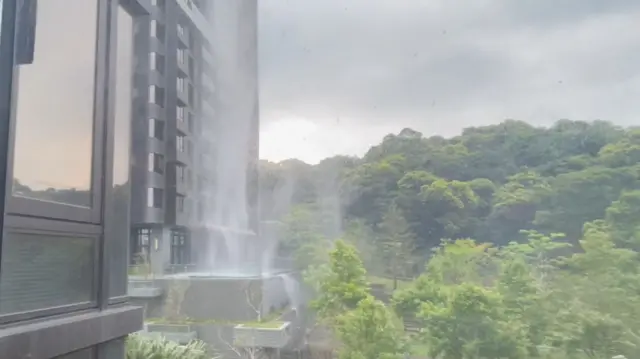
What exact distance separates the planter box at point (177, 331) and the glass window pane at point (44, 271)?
1979 mm

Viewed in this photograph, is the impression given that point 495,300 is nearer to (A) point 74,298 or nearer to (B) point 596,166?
(B) point 596,166

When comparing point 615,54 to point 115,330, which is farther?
point 615,54

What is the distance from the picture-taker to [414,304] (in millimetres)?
3277

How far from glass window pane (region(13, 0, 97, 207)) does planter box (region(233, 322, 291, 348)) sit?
2.13 m

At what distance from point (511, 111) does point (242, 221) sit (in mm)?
2131

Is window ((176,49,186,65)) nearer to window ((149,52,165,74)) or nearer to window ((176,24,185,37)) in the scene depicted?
window ((176,24,185,37))

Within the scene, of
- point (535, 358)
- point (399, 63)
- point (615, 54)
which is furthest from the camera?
point (399, 63)

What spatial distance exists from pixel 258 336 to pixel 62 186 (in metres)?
2.24

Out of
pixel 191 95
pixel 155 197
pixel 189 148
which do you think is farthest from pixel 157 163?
pixel 191 95

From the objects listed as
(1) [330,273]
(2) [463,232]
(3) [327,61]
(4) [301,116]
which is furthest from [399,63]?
(1) [330,273]

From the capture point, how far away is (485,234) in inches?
132

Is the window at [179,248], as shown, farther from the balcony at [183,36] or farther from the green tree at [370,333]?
the balcony at [183,36]

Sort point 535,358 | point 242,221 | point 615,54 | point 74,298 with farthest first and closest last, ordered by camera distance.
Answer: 1. point 242,221
2. point 615,54
3. point 535,358
4. point 74,298

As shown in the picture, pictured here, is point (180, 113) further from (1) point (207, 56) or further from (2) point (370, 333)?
(2) point (370, 333)
